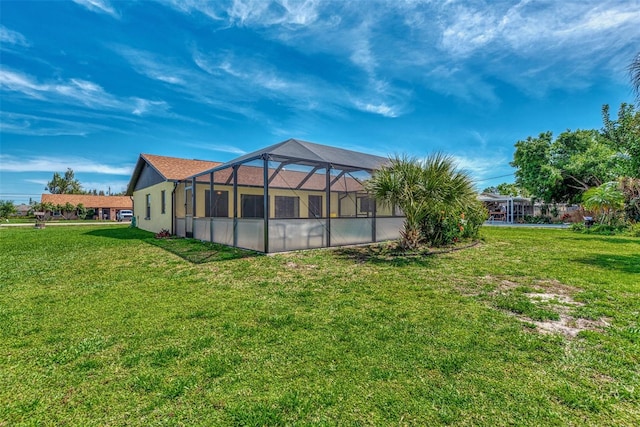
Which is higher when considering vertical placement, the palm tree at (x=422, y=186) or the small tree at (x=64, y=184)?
the small tree at (x=64, y=184)

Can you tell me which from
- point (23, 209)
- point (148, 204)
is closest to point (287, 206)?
point (148, 204)

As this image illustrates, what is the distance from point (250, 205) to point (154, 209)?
24.8ft

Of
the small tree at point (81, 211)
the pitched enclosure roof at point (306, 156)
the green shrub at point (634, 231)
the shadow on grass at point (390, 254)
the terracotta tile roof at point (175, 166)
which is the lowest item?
the shadow on grass at point (390, 254)

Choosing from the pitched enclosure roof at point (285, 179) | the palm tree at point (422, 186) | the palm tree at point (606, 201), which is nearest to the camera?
the palm tree at point (422, 186)

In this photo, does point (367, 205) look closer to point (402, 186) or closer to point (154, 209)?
point (402, 186)

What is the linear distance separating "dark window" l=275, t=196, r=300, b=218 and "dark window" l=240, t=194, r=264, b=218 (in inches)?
63.5

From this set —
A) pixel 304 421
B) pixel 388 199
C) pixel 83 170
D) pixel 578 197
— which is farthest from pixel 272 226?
pixel 83 170

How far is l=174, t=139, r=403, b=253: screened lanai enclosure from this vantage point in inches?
333

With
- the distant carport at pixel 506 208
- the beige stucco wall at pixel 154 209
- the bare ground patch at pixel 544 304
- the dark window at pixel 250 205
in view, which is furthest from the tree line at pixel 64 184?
the bare ground patch at pixel 544 304

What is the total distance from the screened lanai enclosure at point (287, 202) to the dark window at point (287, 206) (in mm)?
52

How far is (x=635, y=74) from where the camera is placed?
21.5 ft

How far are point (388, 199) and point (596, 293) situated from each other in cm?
459

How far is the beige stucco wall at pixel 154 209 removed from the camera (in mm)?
14539

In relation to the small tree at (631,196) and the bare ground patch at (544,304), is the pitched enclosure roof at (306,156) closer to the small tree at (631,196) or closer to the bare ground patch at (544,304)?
the bare ground patch at (544,304)
